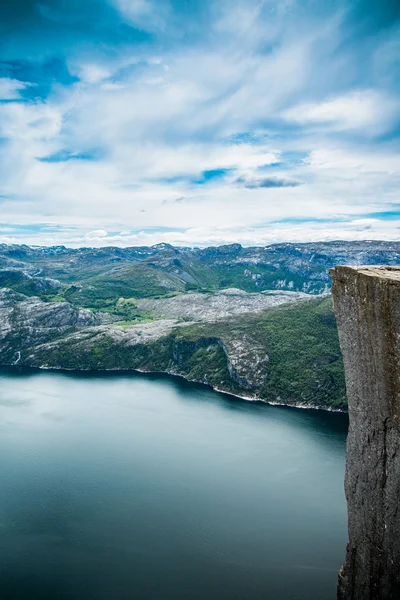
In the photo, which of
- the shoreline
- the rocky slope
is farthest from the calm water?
the rocky slope

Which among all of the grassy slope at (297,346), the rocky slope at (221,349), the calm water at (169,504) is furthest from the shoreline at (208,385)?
the calm water at (169,504)

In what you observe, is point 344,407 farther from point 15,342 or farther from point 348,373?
point 15,342

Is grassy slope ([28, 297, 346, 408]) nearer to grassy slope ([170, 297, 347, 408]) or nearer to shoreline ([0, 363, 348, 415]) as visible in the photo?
grassy slope ([170, 297, 347, 408])

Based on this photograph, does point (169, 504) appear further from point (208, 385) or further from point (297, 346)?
point (297, 346)

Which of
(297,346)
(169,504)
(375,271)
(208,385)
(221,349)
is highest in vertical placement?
(375,271)

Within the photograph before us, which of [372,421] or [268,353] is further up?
[372,421]

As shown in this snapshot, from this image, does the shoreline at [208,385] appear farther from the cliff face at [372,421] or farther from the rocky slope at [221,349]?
the cliff face at [372,421]

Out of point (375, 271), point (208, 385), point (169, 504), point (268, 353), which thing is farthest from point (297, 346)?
point (375, 271)
